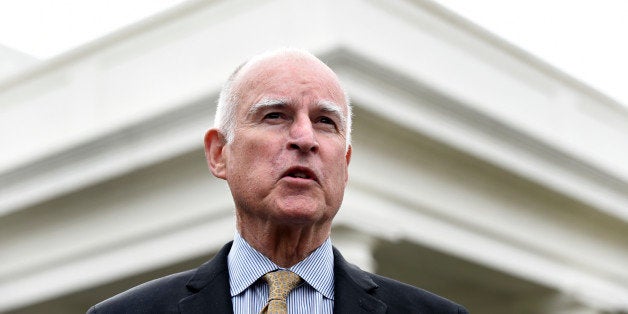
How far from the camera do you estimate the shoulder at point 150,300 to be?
2814 millimetres

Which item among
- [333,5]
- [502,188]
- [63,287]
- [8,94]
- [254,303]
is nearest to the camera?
[254,303]

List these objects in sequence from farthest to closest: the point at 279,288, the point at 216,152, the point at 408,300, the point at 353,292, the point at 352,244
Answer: the point at 352,244 → the point at 216,152 → the point at 408,300 → the point at 353,292 → the point at 279,288

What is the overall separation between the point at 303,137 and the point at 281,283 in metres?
0.36

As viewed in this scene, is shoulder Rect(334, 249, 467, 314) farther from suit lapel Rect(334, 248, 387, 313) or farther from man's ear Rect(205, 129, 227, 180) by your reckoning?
man's ear Rect(205, 129, 227, 180)

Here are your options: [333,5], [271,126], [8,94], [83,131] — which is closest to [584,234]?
[333,5]

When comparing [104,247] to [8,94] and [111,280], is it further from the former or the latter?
[8,94]

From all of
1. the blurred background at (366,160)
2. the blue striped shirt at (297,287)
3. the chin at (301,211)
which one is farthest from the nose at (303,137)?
the blurred background at (366,160)

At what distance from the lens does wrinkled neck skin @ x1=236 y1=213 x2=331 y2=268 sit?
2.80m

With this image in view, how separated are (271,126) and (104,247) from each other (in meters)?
12.4

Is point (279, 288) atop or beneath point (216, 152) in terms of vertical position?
beneath

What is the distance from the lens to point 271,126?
9.24ft

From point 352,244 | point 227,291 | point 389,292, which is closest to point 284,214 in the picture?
point 227,291

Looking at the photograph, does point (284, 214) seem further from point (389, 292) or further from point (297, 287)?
point (389, 292)

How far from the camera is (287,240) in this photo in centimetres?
281
